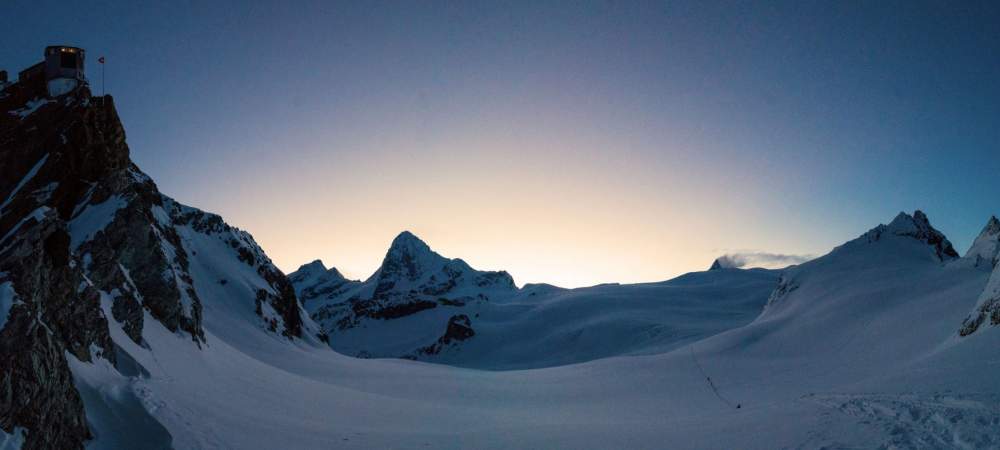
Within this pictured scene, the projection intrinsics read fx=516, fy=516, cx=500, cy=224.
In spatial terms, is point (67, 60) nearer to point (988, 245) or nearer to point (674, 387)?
point (674, 387)

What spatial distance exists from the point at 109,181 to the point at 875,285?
59192 mm

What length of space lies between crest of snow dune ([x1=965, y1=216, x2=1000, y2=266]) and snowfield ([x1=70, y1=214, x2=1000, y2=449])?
918 millimetres

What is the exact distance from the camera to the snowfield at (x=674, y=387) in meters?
13.2

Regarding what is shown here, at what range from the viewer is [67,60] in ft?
110

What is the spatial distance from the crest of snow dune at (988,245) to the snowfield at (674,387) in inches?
36.1

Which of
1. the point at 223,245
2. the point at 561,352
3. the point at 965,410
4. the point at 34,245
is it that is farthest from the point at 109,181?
the point at 561,352

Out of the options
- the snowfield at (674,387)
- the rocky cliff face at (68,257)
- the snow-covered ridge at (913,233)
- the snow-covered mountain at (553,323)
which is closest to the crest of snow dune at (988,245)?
the snowfield at (674,387)

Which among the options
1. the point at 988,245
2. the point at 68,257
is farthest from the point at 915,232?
the point at 68,257

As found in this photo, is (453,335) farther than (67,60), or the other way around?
(453,335)

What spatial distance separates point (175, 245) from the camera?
149 ft

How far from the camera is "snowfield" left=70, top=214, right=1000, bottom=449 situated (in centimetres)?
1324

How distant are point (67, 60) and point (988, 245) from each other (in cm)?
6873

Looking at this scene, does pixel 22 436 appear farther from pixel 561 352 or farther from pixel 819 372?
pixel 561 352

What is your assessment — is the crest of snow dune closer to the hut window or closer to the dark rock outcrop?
the hut window
